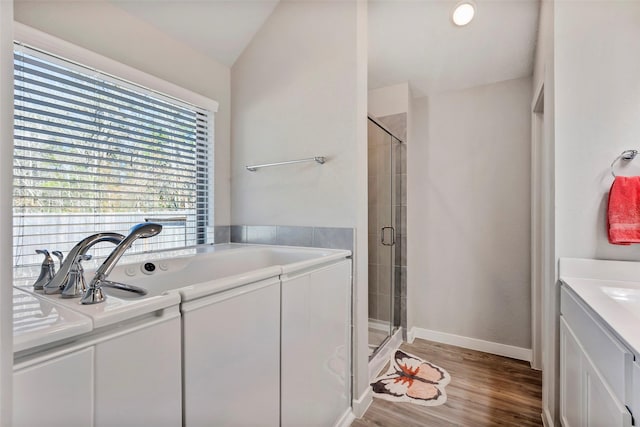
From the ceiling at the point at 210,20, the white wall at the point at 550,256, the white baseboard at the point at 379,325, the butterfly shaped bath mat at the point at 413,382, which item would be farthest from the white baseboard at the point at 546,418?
the ceiling at the point at 210,20

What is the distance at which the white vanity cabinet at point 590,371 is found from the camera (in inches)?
33.5

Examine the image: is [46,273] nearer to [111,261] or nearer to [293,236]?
[111,261]

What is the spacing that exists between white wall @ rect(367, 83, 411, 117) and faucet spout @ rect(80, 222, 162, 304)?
2.16 meters

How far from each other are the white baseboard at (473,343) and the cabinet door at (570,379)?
1.07 metres

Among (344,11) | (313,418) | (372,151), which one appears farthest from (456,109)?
(313,418)

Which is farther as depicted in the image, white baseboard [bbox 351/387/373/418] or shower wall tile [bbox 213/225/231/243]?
shower wall tile [bbox 213/225/231/243]

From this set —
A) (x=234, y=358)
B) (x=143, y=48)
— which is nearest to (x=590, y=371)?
(x=234, y=358)

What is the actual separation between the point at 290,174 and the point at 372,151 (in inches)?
31.3

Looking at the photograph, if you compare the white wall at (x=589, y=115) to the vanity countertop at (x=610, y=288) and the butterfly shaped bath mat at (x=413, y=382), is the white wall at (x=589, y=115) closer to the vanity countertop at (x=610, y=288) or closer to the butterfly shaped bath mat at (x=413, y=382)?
the vanity countertop at (x=610, y=288)

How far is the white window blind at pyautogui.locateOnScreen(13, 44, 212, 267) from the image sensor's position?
1373 millimetres

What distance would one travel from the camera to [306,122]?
6.47 feet

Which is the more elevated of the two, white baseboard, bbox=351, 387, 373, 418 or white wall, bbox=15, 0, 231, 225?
white wall, bbox=15, 0, 231, 225

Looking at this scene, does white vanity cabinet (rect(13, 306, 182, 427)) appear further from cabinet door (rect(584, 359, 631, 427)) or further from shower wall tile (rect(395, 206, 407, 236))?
shower wall tile (rect(395, 206, 407, 236))

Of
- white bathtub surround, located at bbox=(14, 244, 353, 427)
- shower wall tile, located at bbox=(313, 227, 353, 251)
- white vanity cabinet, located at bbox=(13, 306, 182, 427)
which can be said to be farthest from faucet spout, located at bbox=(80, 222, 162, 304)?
shower wall tile, located at bbox=(313, 227, 353, 251)
